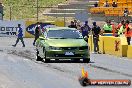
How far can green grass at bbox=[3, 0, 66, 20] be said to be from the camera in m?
61.2

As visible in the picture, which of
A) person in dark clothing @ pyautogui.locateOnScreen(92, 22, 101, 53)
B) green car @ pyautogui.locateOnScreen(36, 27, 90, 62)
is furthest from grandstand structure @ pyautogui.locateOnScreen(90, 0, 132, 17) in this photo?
green car @ pyautogui.locateOnScreen(36, 27, 90, 62)

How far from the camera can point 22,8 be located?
64188mm

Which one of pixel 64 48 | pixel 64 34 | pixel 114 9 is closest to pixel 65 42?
pixel 64 48

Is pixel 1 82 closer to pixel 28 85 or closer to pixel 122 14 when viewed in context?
pixel 28 85

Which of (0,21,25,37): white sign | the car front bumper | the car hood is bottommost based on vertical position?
(0,21,25,37): white sign

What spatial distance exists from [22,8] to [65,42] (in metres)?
40.8

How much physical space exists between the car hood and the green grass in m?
36.1

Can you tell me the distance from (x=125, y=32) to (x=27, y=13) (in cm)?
2800

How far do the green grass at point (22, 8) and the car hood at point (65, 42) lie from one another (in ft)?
119

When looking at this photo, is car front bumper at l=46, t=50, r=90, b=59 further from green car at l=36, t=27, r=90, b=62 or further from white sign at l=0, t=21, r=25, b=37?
white sign at l=0, t=21, r=25, b=37

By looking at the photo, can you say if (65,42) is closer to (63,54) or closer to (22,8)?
(63,54)

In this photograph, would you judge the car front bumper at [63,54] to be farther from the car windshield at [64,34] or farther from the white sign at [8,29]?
the white sign at [8,29]

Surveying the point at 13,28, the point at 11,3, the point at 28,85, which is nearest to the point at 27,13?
the point at 11,3

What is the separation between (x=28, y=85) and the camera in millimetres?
14867
